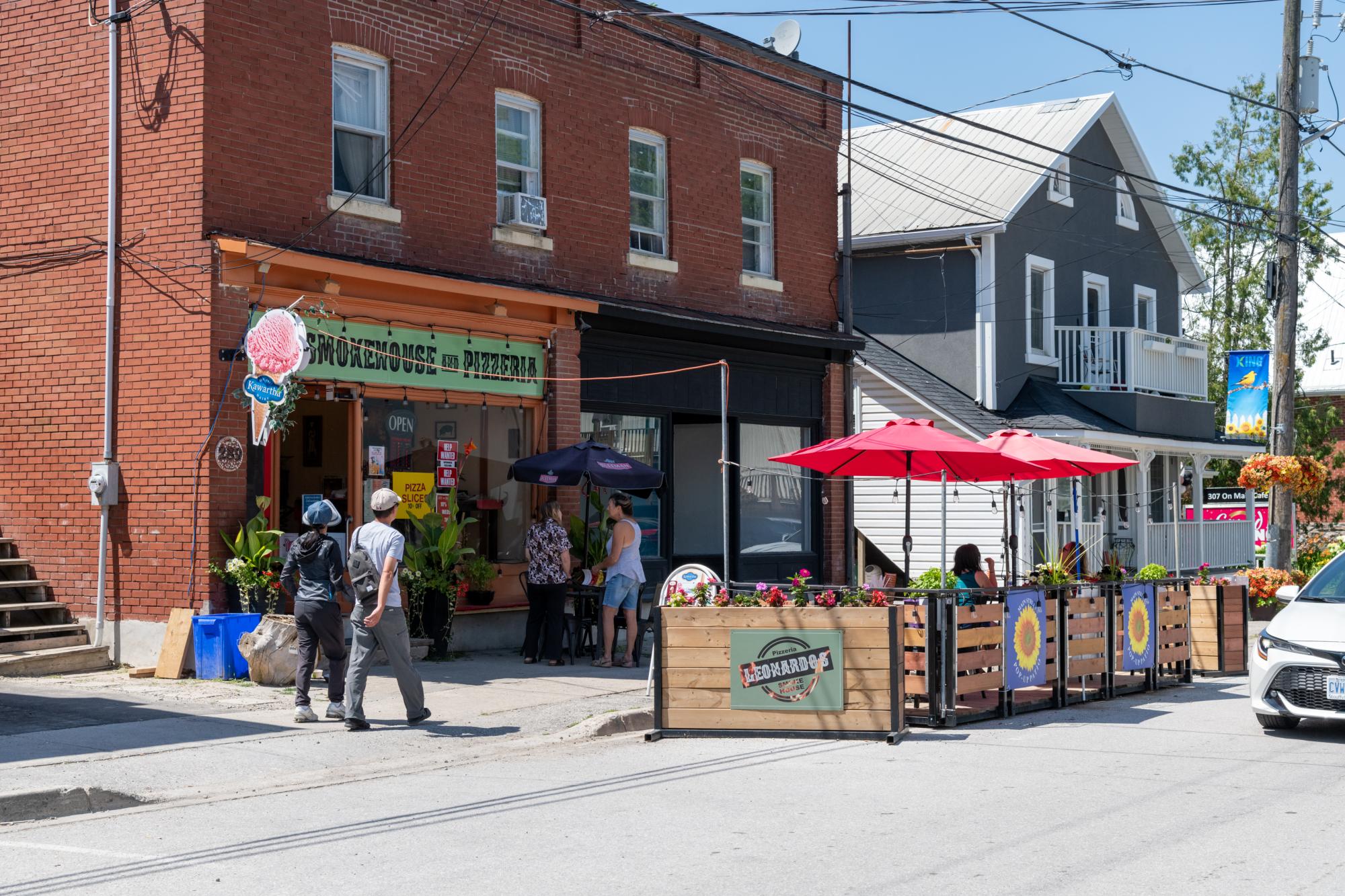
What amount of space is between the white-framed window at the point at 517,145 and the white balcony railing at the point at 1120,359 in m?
13.4

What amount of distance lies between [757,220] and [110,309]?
31.4 feet

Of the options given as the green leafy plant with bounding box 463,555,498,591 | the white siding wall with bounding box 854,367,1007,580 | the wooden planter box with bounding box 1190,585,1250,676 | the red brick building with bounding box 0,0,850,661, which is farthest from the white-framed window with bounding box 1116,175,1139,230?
the green leafy plant with bounding box 463,555,498,591

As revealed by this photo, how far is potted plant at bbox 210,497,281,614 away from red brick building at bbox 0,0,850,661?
0.23m

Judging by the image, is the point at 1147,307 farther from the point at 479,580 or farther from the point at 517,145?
the point at 479,580

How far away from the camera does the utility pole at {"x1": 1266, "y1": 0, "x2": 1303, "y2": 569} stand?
749 inches

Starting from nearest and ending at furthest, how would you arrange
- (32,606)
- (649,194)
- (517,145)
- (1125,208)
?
(32,606) → (517,145) → (649,194) → (1125,208)

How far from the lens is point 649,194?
1875 cm

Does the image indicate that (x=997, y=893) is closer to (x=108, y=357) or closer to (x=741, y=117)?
(x=108, y=357)

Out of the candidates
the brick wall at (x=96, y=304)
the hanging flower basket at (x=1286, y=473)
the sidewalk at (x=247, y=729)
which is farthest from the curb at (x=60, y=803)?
the hanging flower basket at (x=1286, y=473)

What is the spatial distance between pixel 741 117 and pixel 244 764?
1291 centimetres

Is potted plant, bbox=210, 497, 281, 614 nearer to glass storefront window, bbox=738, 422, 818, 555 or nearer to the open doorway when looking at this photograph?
the open doorway

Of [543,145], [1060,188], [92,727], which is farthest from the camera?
[1060,188]

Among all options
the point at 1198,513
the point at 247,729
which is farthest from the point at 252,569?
the point at 1198,513

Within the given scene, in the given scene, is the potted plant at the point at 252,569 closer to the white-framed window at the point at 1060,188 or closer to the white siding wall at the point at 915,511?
the white siding wall at the point at 915,511
